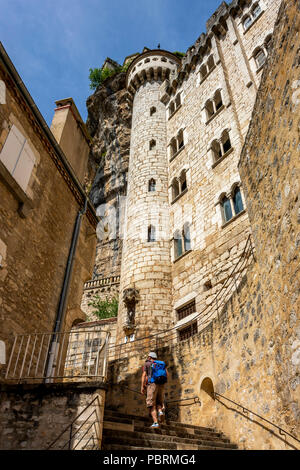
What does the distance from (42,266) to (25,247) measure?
0.80 metres

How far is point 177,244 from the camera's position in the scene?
52.5ft

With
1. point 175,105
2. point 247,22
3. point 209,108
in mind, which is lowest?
point 209,108

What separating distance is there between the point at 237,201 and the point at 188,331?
5433 millimetres

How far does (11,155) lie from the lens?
7336mm

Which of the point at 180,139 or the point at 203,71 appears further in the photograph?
the point at 203,71

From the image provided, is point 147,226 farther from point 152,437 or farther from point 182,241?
point 152,437

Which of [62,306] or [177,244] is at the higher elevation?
[177,244]

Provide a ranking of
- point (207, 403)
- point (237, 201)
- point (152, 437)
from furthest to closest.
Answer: point (237, 201) < point (207, 403) < point (152, 437)

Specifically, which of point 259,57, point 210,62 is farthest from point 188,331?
point 210,62

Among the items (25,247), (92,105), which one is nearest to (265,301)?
(25,247)

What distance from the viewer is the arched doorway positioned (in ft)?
27.6

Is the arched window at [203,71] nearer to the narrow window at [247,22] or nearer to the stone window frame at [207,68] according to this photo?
the stone window frame at [207,68]

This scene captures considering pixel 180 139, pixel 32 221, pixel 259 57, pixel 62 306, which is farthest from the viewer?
pixel 180 139

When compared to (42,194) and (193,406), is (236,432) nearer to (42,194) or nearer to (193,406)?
(193,406)
